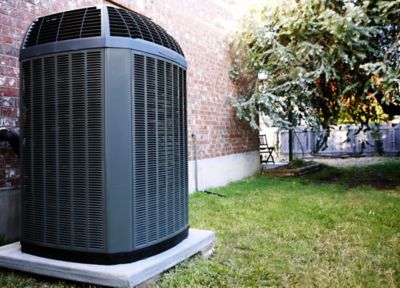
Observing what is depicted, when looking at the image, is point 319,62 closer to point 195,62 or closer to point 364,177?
point 195,62

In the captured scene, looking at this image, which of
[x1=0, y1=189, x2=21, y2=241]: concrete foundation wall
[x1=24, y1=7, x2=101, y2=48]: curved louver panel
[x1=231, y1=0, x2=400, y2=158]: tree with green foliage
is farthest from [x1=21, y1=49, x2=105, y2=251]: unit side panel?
[x1=231, y1=0, x2=400, y2=158]: tree with green foliage

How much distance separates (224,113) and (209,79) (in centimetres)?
83

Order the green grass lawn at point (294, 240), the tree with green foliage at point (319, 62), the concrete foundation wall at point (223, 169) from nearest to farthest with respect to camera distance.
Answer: the green grass lawn at point (294, 240), the tree with green foliage at point (319, 62), the concrete foundation wall at point (223, 169)

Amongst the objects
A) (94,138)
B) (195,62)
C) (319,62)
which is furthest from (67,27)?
(319,62)

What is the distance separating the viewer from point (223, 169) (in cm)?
701

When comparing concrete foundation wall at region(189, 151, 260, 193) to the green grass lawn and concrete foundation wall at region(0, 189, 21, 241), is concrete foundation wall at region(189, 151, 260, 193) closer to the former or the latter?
the green grass lawn

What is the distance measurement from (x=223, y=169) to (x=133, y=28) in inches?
193

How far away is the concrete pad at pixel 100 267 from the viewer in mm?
2061

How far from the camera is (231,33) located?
736cm

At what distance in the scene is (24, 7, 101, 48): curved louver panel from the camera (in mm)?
2215

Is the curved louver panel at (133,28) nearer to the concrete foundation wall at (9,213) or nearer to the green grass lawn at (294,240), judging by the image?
the green grass lawn at (294,240)

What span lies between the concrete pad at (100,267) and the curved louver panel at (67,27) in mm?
1315

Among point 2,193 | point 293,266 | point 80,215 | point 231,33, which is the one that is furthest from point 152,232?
point 231,33

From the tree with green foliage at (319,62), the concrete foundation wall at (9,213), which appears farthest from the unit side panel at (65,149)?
the tree with green foliage at (319,62)
